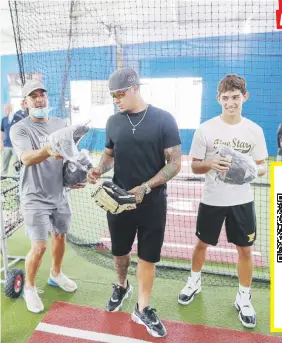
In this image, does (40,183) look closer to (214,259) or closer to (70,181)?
(70,181)

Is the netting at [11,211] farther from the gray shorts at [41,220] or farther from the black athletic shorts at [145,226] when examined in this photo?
the black athletic shorts at [145,226]

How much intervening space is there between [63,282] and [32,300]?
1.06 feet

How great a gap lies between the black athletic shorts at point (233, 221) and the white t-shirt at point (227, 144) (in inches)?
1.8

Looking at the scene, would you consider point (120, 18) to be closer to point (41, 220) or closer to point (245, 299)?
point (41, 220)

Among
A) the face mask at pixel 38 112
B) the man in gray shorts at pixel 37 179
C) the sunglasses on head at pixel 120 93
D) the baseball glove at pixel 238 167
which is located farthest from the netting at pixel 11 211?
the baseball glove at pixel 238 167

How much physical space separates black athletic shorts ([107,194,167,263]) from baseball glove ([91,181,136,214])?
137mm

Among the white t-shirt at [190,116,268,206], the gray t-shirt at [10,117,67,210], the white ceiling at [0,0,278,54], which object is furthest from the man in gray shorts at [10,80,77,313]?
the white ceiling at [0,0,278,54]

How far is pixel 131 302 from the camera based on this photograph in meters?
2.54

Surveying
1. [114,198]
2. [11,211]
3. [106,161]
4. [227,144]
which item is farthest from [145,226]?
[11,211]

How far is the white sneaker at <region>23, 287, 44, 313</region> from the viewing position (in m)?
2.42

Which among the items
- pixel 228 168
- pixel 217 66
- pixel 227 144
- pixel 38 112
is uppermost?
pixel 217 66

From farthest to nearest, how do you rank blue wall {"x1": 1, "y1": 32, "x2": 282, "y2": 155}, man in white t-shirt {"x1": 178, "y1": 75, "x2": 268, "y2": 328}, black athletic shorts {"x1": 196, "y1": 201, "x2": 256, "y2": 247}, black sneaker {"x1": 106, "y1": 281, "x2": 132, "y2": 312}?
blue wall {"x1": 1, "y1": 32, "x2": 282, "y2": 155}, black sneaker {"x1": 106, "y1": 281, "x2": 132, "y2": 312}, black athletic shorts {"x1": 196, "y1": 201, "x2": 256, "y2": 247}, man in white t-shirt {"x1": 178, "y1": 75, "x2": 268, "y2": 328}

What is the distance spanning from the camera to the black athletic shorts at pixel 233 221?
2.16 metres

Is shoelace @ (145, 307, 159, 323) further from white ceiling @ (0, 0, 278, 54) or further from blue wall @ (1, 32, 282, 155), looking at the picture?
blue wall @ (1, 32, 282, 155)
